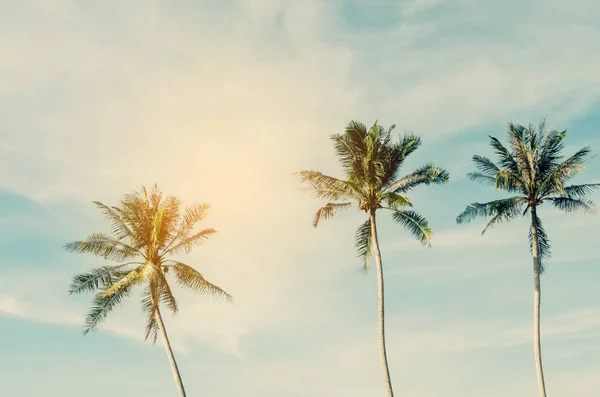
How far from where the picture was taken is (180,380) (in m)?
37.5

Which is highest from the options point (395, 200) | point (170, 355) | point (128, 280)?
point (395, 200)

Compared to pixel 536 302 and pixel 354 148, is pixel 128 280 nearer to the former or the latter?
pixel 354 148

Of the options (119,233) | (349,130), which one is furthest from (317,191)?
(119,233)

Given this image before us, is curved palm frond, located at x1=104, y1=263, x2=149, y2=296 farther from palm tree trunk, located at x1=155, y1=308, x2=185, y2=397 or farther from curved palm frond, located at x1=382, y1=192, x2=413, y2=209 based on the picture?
curved palm frond, located at x1=382, y1=192, x2=413, y2=209

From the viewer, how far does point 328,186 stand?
37938mm

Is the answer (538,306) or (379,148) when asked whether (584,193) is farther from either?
(379,148)

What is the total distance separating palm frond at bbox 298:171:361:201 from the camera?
1478 inches

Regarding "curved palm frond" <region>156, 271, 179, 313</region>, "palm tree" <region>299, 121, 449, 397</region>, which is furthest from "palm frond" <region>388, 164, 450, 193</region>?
"curved palm frond" <region>156, 271, 179, 313</region>

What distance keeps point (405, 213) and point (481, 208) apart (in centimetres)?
607

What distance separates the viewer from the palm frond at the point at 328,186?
3753cm

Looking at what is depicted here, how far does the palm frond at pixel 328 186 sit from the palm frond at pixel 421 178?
2.34 m

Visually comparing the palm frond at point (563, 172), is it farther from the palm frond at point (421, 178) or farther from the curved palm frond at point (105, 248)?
the curved palm frond at point (105, 248)

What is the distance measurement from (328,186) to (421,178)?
512 centimetres

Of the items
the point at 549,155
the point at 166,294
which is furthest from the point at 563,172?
the point at 166,294
